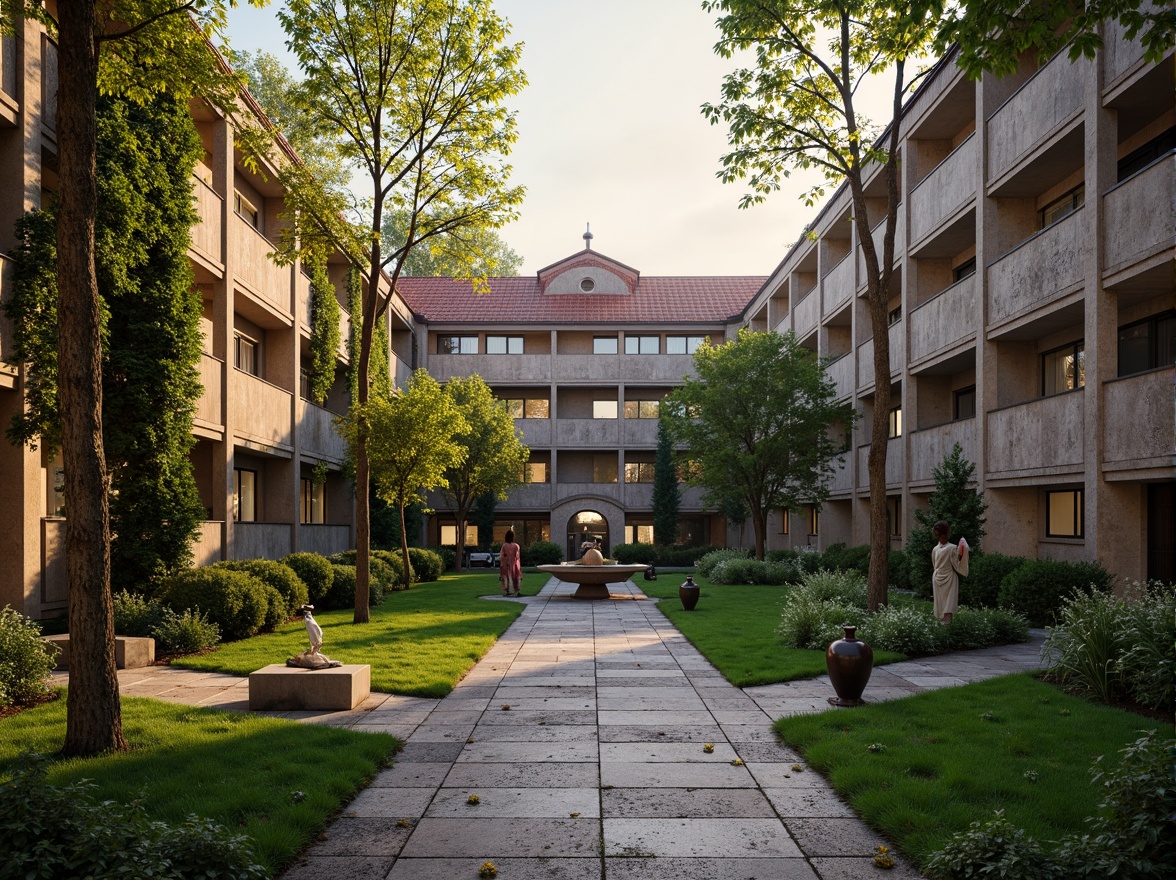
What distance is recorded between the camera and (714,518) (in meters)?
46.2

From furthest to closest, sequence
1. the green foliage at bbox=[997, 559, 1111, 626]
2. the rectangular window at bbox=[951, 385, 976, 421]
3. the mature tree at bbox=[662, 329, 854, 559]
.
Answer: the mature tree at bbox=[662, 329, 854, 559] < the rectangular window at bbox=[951, 385, 976, 421] < the green foliage at bbox=[997, 559, 1111, 626]

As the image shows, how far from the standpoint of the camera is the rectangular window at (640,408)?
45750 mm

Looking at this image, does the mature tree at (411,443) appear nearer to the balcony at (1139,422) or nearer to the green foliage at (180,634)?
the green foliage at (180,634)

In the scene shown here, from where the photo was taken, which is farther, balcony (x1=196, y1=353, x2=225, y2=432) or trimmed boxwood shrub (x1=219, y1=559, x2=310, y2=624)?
balcony (x1=196, y1=353, x2=225, y2=432)

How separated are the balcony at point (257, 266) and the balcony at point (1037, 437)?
16.5 metres

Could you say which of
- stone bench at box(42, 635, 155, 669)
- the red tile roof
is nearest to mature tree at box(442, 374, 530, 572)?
the red tile roof

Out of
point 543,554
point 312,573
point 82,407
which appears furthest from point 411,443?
point 543,554

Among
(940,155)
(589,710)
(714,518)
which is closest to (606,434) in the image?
(714,518)

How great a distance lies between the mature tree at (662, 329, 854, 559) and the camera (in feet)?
98.6

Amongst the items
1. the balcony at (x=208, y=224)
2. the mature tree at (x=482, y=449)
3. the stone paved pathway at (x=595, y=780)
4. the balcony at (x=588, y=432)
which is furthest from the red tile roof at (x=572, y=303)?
the stone paved pathway at (x=595, y=780)

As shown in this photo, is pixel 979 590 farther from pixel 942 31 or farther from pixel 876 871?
pixel 876 871

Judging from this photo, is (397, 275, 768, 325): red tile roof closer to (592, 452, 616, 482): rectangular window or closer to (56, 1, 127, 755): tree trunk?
(592, 452, 616, 482): rectangular window

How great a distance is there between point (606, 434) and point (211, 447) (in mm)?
26045

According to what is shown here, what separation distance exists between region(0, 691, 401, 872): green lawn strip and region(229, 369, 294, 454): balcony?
11.7 m
